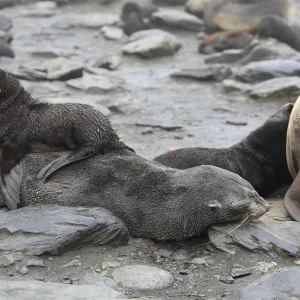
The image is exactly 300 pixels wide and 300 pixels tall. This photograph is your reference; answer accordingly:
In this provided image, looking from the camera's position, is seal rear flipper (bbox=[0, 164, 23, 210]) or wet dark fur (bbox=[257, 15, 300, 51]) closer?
seal rear flipper (bbox=[0, 164, 23, 210])

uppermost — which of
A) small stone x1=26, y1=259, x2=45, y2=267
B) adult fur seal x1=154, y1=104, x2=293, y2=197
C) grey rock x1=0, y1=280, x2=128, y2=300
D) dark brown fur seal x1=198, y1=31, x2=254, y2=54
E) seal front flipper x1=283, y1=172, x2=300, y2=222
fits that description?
grey rock x1=0, y1=280, x2=128, y2=300

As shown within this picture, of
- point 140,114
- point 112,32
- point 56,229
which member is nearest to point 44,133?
point 56,229

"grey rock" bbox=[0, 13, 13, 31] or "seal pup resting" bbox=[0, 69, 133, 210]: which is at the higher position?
"seal pup resting" bbox=[0, 69, 133, 210]

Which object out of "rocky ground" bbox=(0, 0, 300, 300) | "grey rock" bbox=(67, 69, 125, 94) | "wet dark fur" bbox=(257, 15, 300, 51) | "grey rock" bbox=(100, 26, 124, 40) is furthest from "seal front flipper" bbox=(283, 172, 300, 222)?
"grey rock" bbox=(100, 26, 124, 40)

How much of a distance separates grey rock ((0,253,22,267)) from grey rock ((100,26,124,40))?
1061cm

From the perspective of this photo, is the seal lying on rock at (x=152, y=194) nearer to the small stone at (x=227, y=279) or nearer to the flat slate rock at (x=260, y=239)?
the flat slate rock at (x=260, y=239)

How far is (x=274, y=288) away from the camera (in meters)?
3.67

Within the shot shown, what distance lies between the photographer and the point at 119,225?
416cm

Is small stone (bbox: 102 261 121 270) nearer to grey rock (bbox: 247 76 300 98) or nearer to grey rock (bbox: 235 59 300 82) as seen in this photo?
grey rock (bbox: 247 76 300 98)

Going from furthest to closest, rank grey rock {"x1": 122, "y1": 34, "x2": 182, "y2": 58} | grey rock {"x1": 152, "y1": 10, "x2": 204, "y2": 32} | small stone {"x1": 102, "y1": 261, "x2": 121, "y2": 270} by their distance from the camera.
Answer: grey rock {"x1": 152, "y1": 10, "x2": 204, "y2": 32} → grey rock {"x1": 122, "y1": 34, "x2": 182, "y2": 58} → small stone {"x1": 102, "y1": 261, "x2": 121, "y2": 270}

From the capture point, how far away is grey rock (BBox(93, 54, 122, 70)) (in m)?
11.6

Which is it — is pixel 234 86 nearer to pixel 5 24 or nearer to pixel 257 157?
pixel 257 157

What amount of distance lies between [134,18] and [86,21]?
1.26 m

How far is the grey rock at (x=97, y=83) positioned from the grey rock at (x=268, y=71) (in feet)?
5.61
